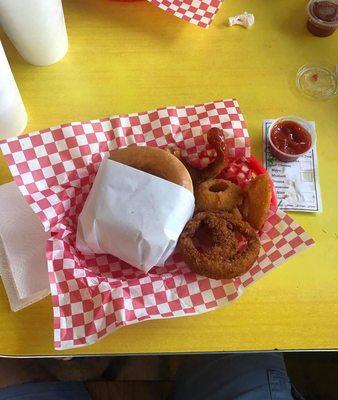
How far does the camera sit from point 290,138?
1141mm

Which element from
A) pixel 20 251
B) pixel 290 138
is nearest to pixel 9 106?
pixel 20 251

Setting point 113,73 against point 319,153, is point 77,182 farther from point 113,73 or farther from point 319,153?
point 319,153

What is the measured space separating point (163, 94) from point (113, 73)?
17 centimetres

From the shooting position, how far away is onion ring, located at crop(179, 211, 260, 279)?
0.93m

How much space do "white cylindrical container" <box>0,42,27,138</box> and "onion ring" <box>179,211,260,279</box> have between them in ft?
1.70

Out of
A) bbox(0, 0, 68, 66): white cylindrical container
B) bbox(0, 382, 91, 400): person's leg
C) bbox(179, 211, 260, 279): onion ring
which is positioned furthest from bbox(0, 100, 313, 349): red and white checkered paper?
bbox(0, 382, 91, 400): person's leg

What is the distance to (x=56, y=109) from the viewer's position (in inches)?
47.3

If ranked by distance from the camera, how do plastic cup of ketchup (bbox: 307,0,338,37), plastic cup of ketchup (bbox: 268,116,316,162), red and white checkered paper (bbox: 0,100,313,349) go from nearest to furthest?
red and white checkered paper (bbox: 0,100,313,349) < plastic cup of ketchup (bbox: 268,116,316,162) < plastic cup of ketchup (bbox: 307,0,338,37)

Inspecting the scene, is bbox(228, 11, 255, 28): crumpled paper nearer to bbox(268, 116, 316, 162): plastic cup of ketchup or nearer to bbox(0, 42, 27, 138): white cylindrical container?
bbox(268, 116, 316, 162): plastic cup of ketchup

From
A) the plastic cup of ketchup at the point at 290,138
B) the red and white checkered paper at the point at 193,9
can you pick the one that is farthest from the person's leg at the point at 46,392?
the red and white checkered paper at the point at 193,9

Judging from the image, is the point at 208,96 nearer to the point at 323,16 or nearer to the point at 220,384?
the point at 323,16

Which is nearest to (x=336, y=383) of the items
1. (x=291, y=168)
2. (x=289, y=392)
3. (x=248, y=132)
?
(x=289, y=392)

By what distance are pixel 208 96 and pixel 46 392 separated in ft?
3.03

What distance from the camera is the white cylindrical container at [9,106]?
963 millimetres
